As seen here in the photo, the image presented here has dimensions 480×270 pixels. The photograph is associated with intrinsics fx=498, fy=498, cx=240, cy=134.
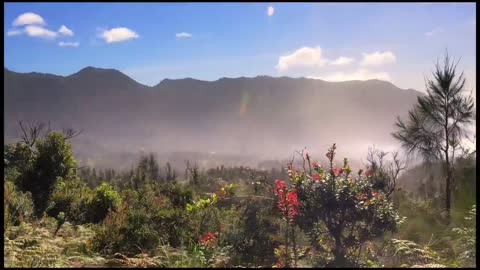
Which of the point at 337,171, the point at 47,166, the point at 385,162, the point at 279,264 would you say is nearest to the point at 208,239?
the point at 279,264

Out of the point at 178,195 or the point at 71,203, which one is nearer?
the point at 71,203

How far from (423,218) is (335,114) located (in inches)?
6169

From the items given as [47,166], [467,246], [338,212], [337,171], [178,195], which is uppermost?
[337,171]

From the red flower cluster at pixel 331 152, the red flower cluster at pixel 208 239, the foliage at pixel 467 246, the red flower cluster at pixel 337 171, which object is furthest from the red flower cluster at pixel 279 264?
the foliage at pixel 467 246

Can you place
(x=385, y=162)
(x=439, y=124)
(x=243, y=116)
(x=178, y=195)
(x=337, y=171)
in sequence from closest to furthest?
(x=337, y=171) → (x=439, y=124) → (x=178, y=195) → (x=385, y=162) → (x=243, y=116)

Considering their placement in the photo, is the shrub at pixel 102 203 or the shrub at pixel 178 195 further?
the shrub at pixel 178 195

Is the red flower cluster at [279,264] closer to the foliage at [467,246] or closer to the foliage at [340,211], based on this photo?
the foliage at [340,211]

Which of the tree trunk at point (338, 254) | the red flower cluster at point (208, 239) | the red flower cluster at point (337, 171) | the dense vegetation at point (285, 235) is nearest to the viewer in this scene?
the dense vegetation at point (285, 235)

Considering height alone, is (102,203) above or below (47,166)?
below

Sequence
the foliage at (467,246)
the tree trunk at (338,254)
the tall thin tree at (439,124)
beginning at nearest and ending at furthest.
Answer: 1. the foliage at (467,246)
2. the tree trunk at (338,254)
3. the tall thin tree at (439,124)

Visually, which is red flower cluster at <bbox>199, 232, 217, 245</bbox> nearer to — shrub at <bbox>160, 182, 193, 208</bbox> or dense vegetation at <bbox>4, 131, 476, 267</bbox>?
dense vegetation at <bbox>4, 131, 476, 267</bbox>

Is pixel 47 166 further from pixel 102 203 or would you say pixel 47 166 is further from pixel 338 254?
pixel 338 254

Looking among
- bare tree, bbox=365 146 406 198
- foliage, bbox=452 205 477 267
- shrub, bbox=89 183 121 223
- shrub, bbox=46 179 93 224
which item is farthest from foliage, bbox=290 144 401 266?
bare tree, bbox=365 146 406 198

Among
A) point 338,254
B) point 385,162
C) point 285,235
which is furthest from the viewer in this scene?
point 385,162
